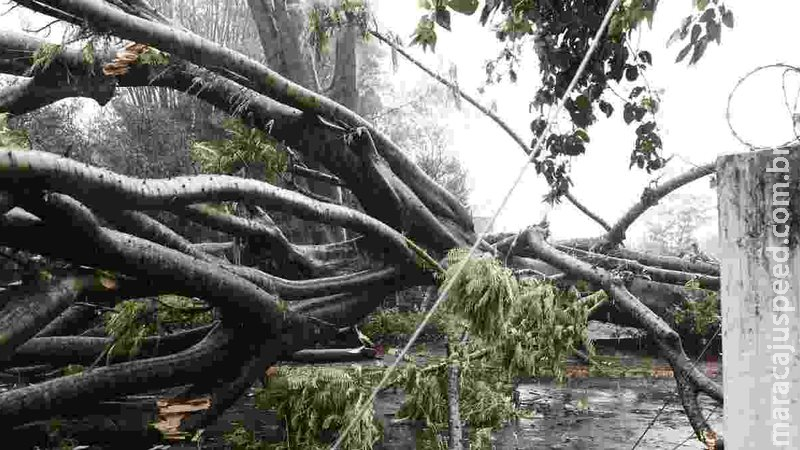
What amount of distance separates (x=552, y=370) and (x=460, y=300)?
3.72 ft

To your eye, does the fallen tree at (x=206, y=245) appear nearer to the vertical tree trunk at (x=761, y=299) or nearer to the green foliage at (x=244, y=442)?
the green foliage at (x=244, y=442)

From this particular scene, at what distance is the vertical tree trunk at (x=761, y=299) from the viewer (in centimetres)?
193

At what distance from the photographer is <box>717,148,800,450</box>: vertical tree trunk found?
193cm

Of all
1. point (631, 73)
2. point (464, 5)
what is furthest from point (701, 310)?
point (464, 5)

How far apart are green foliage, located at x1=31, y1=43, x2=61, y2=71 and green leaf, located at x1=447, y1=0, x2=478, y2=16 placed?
279 centimetres

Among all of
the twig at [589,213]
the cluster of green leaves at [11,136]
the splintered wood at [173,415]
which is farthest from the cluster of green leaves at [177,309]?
the twig at [589,213]

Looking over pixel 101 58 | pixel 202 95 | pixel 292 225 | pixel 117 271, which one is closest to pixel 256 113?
pixel 202 95

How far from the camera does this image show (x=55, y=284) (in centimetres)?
388

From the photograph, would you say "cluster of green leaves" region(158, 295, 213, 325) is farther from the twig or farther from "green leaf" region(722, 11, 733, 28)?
"green leaf" region(722, 11, 733, 28)

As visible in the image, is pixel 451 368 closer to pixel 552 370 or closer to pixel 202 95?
pixel 552 370

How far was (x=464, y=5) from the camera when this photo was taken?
2.44 metres

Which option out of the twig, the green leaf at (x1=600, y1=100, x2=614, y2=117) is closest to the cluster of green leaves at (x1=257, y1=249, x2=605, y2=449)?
the green leaf at (x1=600, y1=100, x2=614, y2=117)

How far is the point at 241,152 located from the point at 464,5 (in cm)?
334

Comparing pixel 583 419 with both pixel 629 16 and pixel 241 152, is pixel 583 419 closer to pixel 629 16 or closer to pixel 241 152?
pixel 241 152
